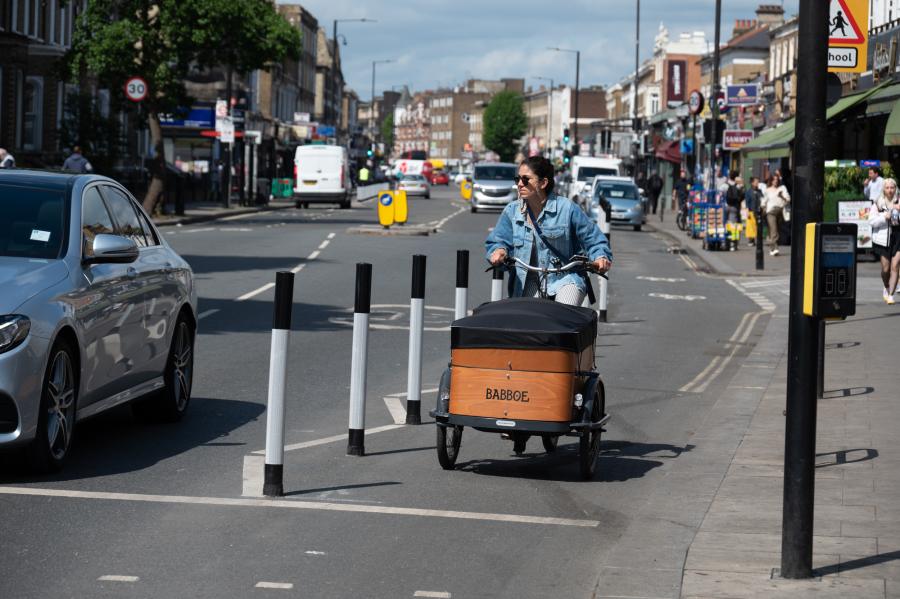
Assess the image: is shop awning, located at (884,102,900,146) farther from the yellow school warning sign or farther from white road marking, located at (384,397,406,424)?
white road marking, located at (384,397,406,424)

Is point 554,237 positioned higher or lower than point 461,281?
higher

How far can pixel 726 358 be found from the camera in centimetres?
1617

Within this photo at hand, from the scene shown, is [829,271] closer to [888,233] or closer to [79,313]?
[79,313]

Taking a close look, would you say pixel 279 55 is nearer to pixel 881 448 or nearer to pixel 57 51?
pixel 57 51

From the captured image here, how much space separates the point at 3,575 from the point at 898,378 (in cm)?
946

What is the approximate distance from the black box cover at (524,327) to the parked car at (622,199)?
4107cm

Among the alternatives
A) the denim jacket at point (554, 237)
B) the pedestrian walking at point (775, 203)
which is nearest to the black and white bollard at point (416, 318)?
the denim jacket at point (554, 237)

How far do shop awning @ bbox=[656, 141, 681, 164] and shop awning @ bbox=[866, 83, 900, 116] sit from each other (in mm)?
34803

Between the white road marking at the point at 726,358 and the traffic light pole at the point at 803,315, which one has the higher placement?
the traffic light pole at the point at 803,315

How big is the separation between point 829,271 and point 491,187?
5587cm

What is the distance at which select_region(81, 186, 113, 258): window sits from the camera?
8922 mm

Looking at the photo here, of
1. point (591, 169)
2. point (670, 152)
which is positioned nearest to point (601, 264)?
point (591, 169)

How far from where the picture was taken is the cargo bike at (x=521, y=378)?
336 inches

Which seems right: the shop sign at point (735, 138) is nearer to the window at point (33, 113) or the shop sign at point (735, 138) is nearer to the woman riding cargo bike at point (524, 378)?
the window at point (33, 113)
